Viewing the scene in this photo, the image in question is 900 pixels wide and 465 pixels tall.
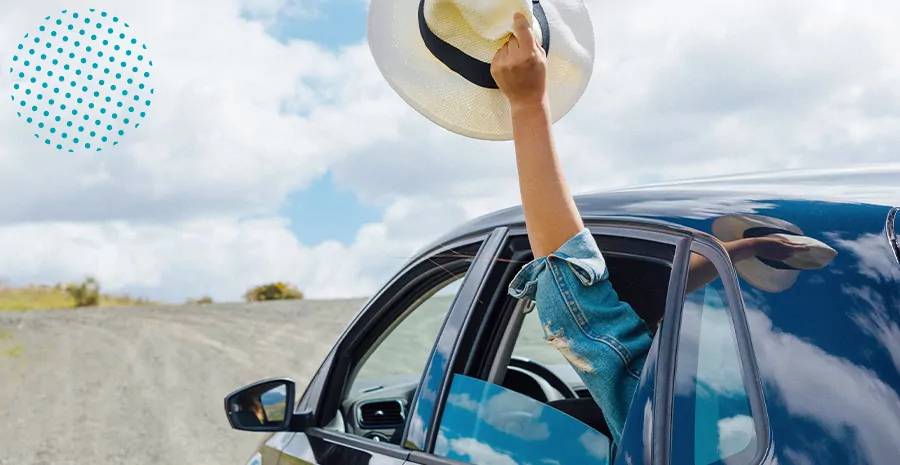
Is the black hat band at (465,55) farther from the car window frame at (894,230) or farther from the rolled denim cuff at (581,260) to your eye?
the car window frame at (894,230)

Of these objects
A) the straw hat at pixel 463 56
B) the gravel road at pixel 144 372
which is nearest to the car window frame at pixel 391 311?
the straw hat at pixel 463 56

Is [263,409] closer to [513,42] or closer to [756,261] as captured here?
[513,42]

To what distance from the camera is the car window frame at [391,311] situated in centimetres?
273

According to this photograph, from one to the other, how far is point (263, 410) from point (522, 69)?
6.19 feet

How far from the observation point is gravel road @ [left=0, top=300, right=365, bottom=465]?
1292cm

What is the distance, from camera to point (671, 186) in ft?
7.80

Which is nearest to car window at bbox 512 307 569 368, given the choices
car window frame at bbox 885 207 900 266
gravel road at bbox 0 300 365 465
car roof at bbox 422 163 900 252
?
car roof at bbox 422 163 900 252

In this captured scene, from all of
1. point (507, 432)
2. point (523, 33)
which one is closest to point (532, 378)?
point (507, 432)

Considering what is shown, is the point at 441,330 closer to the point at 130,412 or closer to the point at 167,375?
the point at 130,412

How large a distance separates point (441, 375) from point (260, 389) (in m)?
1.01

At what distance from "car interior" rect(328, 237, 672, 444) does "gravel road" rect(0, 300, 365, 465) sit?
8.30 meters

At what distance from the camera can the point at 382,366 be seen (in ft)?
12.0

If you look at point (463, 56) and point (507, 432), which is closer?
point (463, 56)

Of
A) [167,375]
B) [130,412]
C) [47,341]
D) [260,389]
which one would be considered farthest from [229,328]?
[260,389]
